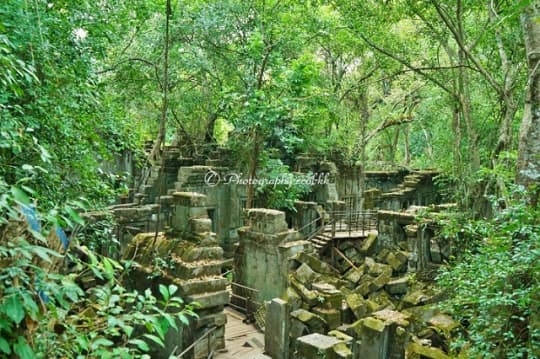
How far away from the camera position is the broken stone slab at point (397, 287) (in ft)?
31.3

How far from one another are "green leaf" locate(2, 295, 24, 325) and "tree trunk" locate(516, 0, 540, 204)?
5.23 m

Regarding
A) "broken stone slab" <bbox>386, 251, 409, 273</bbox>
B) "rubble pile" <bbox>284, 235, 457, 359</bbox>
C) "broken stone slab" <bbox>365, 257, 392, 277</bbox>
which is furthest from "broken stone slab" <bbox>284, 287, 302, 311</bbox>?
"broken stone slab" <bbox>386, 251, 409, 273</bbox>

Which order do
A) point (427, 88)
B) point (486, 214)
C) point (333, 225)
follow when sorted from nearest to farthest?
point (486, 214)
point (333, 225)
point (427, 88)

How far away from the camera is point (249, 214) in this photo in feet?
39.7

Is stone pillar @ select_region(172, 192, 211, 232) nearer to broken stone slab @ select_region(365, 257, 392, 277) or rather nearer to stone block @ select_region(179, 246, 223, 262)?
stone block @ select_region(179, 246, 223, 262)

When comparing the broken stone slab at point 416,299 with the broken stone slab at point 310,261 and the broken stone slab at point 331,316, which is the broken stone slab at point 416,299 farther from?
the broken stone slab at point 310,261

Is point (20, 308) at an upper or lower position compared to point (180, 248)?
upper

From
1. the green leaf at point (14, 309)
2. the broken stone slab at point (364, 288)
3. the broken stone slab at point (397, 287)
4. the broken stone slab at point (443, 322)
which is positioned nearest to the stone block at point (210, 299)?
the broken stone slab at point (364, 288)

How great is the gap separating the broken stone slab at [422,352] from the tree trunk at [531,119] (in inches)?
92.1

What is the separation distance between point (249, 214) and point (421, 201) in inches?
543

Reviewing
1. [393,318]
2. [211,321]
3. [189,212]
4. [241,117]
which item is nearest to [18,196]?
[393,318]

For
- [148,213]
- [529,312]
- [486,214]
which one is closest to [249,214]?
[148,213]

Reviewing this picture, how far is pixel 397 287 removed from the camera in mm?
9578

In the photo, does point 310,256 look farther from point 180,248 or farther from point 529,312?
point 529,312
